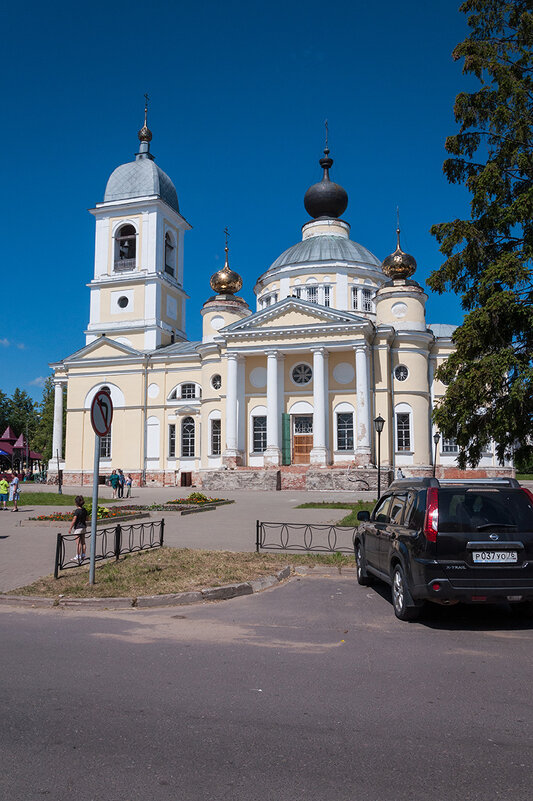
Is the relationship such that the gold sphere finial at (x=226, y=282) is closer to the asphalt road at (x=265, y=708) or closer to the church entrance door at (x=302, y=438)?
the church entrance door at (x=302, y=438)

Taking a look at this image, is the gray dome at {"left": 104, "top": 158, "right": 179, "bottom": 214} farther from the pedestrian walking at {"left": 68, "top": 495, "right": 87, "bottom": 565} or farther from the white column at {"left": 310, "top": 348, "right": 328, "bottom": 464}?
the pedestrian walking at {"left": 68, "top": 495, "right": 87, "bottom": 565}

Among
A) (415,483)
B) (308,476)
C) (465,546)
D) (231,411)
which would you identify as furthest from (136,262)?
(465,546)

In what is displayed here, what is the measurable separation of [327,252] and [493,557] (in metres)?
43.2

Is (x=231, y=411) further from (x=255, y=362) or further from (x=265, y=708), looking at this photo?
(x=265, y=708)

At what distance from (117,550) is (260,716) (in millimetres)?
7087

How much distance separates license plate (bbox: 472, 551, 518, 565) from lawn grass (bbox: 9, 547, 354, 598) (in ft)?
12.6

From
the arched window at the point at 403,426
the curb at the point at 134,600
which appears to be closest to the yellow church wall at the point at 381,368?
the arched window at the point at 403,426

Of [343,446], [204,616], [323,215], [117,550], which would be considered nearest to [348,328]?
[343,446]

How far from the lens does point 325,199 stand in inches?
2068

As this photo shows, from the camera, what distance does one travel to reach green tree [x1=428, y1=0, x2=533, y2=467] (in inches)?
626

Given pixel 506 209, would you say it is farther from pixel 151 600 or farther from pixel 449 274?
pixel 151 600

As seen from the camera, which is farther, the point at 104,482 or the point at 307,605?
the point at 104,482

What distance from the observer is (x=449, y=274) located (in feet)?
56.9

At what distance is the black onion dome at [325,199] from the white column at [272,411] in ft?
60.3
